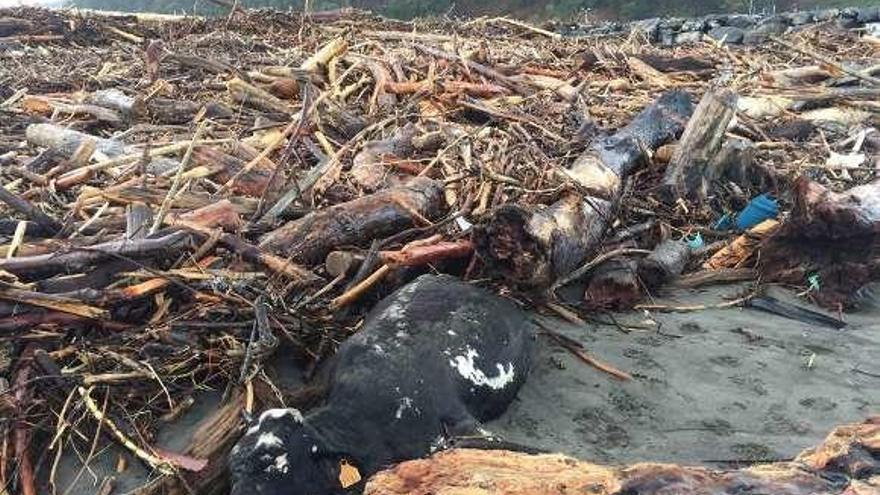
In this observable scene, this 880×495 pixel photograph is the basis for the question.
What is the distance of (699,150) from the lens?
5.79 meters

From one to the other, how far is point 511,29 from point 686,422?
382 inches

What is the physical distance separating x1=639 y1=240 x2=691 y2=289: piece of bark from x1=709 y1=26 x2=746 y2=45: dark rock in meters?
8.79

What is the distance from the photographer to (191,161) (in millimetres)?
5051

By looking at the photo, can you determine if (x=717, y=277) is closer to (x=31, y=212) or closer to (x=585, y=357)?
(x=585, y=357)

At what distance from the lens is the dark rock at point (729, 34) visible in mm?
13227

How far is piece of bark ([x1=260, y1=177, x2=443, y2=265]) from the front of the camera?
3.97m

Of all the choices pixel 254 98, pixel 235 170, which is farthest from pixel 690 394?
pixel 254 98

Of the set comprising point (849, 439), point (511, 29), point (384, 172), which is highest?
point (849, 439)

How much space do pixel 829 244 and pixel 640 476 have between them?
10.6 feet

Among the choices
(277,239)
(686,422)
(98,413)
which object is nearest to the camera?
(98,413)

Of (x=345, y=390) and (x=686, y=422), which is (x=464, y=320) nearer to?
(x=345, y=390)

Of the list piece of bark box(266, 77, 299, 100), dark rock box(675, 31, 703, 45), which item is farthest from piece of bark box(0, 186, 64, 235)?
dark rock box(675, 31, 703, 45)

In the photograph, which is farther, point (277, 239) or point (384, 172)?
point (384, 172)

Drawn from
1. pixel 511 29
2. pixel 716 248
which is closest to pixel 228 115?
pixel 716 248
